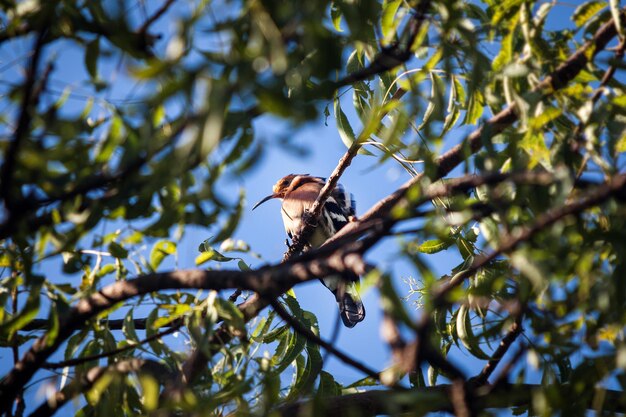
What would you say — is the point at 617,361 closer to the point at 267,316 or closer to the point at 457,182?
the point at 457,182

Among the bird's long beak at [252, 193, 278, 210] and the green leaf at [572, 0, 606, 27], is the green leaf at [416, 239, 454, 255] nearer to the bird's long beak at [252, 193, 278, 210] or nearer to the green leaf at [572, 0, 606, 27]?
the green leaf at [572, 0, 606, 27]

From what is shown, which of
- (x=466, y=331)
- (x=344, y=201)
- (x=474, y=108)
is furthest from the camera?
(x=344, y=201)

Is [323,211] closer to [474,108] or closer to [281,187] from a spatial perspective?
[281,187]

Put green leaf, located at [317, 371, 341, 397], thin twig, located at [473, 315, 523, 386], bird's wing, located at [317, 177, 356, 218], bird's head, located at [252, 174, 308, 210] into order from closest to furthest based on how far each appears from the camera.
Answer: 1. thin twig, located at [473, 315, 523, 386]
2. green leaf, located at [317, 371, 341, 397]
3. bird's wing, located at [317, 177, 356, 218]
4. bird's head, located at [252, 174, 308, 210]

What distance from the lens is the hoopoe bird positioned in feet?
14.5

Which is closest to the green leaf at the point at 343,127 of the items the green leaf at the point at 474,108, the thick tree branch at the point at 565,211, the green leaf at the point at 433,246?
the green leaf at the point at 433,246

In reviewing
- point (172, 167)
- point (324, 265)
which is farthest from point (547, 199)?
point (172, 167)

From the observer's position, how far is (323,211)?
4.72 metres

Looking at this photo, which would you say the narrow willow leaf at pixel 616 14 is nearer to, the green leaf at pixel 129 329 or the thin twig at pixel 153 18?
the thin twig at pixel 153 18

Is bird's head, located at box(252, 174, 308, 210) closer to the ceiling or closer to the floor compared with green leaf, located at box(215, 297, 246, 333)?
closer to the ceiling

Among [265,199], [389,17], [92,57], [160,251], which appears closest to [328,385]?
[160,251]

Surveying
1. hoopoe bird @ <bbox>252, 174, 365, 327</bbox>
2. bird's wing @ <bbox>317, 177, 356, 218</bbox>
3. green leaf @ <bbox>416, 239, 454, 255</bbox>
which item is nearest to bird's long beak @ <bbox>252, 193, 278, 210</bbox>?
hoopoe bird @ <bbox>252, 174, 365, 327</bbox>

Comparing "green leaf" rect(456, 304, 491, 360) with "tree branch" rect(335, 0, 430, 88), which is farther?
"green leaf" rect(456, 304, 491, 360)

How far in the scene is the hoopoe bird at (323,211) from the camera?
4.43 metres
